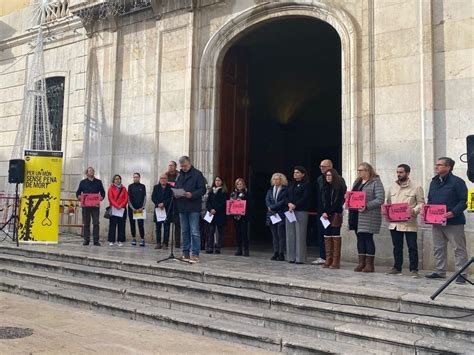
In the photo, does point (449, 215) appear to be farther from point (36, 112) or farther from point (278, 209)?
point (36, 112)

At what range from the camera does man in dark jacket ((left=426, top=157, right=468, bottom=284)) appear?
6.99 meters

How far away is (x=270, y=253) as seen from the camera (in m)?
10.9

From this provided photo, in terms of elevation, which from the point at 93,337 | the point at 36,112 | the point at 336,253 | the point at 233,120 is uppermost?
the point at 36,112

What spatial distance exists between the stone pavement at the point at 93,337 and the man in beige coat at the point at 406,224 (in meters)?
3.27

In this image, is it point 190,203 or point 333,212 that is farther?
point 190,203

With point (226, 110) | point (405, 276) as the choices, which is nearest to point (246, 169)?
point (226, 110)

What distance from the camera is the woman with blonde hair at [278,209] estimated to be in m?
9.17

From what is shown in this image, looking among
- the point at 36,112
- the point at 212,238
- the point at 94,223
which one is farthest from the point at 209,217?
the point at 36,112

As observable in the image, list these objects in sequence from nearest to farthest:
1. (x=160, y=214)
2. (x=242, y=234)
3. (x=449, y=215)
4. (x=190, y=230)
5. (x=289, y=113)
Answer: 1. (x=449, y=215)
2. (x=190, y=230)
3. (x=242, y=234)
4. (x=160, y=214)
5. (x=289, y=113)

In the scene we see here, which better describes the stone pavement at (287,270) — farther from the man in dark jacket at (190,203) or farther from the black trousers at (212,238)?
the man in dark jacket at (190,203)

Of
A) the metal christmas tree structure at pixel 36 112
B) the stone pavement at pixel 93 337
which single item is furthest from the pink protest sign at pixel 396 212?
the metal christmas tree structure at pixel 36 112

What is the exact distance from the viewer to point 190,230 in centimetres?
865

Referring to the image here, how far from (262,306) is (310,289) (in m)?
0.66

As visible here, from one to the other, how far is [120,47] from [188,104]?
3.18 metres
